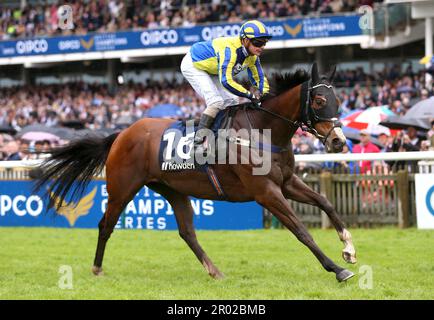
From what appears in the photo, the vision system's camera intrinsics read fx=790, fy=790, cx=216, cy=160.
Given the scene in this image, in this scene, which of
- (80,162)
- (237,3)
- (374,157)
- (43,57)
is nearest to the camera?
(80,162)

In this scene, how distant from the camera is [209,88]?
6.97 metres

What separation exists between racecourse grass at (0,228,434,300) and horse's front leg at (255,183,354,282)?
140 millimetres

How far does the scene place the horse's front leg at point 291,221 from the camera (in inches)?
240

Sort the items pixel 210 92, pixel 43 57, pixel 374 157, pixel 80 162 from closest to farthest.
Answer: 1. pixel 210 92
2. pixel 80 162
3. pixel 374 157
4. pixel 43 57

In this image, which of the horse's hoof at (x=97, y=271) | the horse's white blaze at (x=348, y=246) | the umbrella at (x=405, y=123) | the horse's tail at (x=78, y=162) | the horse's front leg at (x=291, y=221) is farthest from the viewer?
the umbrella at (x=405, y=123)

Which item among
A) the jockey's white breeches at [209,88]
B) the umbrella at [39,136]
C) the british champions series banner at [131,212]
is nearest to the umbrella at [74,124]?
the umbrella at [39,136]

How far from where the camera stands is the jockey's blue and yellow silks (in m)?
6.51

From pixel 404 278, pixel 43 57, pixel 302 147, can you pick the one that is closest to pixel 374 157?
pixel 302 147

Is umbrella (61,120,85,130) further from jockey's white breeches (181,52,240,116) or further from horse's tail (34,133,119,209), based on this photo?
jockey's white breeches (181,52,240,116)

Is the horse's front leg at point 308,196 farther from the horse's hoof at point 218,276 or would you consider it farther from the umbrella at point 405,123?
the umbrella at point 405,123
